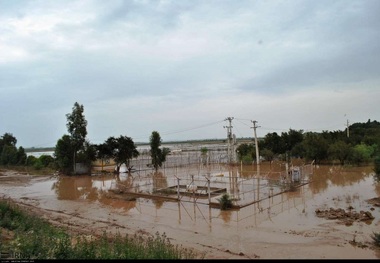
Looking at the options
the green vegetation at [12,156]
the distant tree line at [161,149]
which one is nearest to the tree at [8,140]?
the green vegetation at [12,156]

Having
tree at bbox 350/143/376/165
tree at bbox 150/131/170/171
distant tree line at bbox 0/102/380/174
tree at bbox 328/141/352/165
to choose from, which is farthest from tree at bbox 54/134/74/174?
tree at bbox 350/143/376/165

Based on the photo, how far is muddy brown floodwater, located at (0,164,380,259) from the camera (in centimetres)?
1030

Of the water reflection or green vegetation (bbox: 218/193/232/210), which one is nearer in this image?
the water reflection

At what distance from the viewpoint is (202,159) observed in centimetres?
4509

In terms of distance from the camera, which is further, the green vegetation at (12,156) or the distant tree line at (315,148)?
the green vegetation at (12,156)

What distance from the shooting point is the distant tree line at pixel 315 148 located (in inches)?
1259

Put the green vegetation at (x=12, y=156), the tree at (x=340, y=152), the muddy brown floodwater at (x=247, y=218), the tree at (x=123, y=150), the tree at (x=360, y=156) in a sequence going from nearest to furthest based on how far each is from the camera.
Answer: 1. the muddy brown floodwater at (x=247, y=218)
2. the tree at (x=360, y=156)
3. the tree at (x=340, y=152)
4. the tree at (x=123, y=150)
5. the green vegetation at (x=12, y=156)

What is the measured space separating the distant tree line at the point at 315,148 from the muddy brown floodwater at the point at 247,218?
272 inches

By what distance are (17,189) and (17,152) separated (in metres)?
25.3

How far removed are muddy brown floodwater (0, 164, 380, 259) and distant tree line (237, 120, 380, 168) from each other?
6.92 metres

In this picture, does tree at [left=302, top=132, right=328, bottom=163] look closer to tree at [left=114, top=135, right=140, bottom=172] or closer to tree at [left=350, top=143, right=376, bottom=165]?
tree at [left=350, top=143, right=376, bottom=165]

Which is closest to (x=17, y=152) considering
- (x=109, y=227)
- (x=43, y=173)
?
(x=43, y=173)

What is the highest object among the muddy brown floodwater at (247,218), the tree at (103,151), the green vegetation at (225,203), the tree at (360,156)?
the tree at (103,151)

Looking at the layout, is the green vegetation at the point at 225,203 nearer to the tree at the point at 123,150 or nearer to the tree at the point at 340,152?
the tree at the point at 340,152
